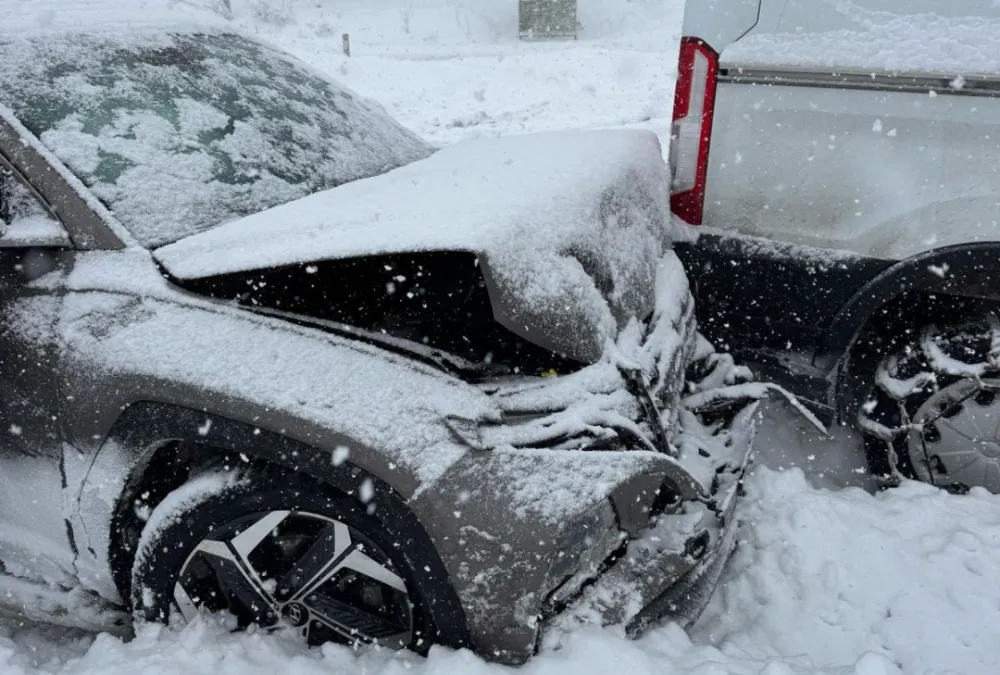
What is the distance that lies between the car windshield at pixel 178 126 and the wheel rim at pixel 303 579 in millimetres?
819

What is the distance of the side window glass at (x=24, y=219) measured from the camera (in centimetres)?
183

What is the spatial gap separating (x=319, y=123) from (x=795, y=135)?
5.69 ft

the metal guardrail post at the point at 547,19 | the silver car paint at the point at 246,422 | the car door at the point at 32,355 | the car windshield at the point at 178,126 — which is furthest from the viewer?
the metal guardrail post at the point at 547,19

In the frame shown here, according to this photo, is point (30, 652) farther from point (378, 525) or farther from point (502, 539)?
→ point (502, 539)

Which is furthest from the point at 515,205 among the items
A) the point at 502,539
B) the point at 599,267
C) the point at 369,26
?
the point at 369,26

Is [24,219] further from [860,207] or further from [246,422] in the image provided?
[860,207]

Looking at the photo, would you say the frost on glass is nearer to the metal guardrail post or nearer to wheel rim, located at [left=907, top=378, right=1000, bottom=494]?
wheel rim, located at [left=907, top=378, right=1000, bottom=494]

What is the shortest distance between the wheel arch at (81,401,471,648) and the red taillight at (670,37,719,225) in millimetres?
1768

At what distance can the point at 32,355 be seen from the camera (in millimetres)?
1861

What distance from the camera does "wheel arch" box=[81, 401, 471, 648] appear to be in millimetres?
1631

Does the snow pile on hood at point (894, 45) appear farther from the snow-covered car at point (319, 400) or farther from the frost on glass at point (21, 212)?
the frost on glass at point (21, 212)

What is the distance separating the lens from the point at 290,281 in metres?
1.82


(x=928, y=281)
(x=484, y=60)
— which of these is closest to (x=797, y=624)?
(x=928, y=281)

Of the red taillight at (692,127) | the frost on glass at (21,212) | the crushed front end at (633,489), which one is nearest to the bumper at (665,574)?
the crushed front end at (633,489)
